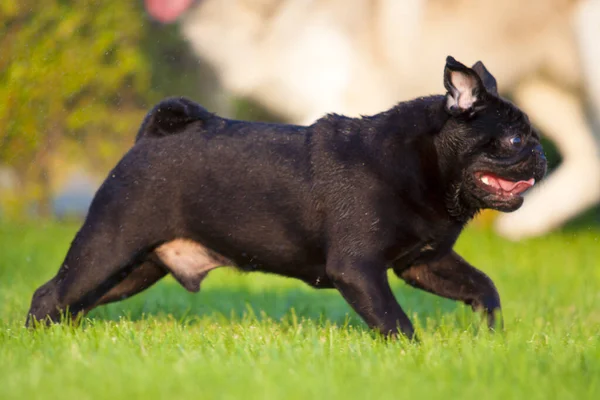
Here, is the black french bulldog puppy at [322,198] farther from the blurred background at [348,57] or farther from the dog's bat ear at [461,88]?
the blurred background at [348,57]

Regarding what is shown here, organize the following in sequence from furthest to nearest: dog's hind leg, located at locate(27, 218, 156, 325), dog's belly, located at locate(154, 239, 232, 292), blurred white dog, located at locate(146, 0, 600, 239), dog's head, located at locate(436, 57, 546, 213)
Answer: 1. blurred white dog, located at locate(146, 0, 600, 239)
2. dog's belly, located at locate(154, 239, 232, 292)
3. dog's hind leg, located at locate(27, 218, 156, 325)
4. dog's head, located at locate(436, 57, 546, 213)

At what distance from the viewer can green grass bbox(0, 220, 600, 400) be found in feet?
8.89

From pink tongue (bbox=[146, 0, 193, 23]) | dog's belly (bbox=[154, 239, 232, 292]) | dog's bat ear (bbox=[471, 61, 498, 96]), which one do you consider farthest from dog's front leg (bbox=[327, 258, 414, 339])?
pink tongue (bbox=[146, 0, 193, 23])

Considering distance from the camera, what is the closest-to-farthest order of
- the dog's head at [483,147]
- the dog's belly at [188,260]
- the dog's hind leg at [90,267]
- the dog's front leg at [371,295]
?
the dog's front leg at [371,295]
the dog's head at [483,147]
the dog's hind leg at [90,267]
the dog's belly at [188,260]

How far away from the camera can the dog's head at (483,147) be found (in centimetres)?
362

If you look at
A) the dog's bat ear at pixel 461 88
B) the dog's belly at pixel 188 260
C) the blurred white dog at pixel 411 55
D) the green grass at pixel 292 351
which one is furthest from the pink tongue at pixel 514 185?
the blurred white dog at pixel 411 55

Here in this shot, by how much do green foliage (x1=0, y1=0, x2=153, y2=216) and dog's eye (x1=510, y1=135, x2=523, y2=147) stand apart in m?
5.70

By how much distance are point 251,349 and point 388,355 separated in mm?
521

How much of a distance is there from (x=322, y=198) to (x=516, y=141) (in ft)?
2.58

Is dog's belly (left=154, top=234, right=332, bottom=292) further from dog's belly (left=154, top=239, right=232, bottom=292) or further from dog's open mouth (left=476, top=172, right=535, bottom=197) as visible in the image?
dog's open mouth (left=476, top=172, right=535, bottom=197)

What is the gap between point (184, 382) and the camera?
276cm

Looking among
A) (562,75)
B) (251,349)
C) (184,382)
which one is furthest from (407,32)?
(184,382)

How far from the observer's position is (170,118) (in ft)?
13.1

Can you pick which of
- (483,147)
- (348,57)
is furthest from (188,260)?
(348,57)
